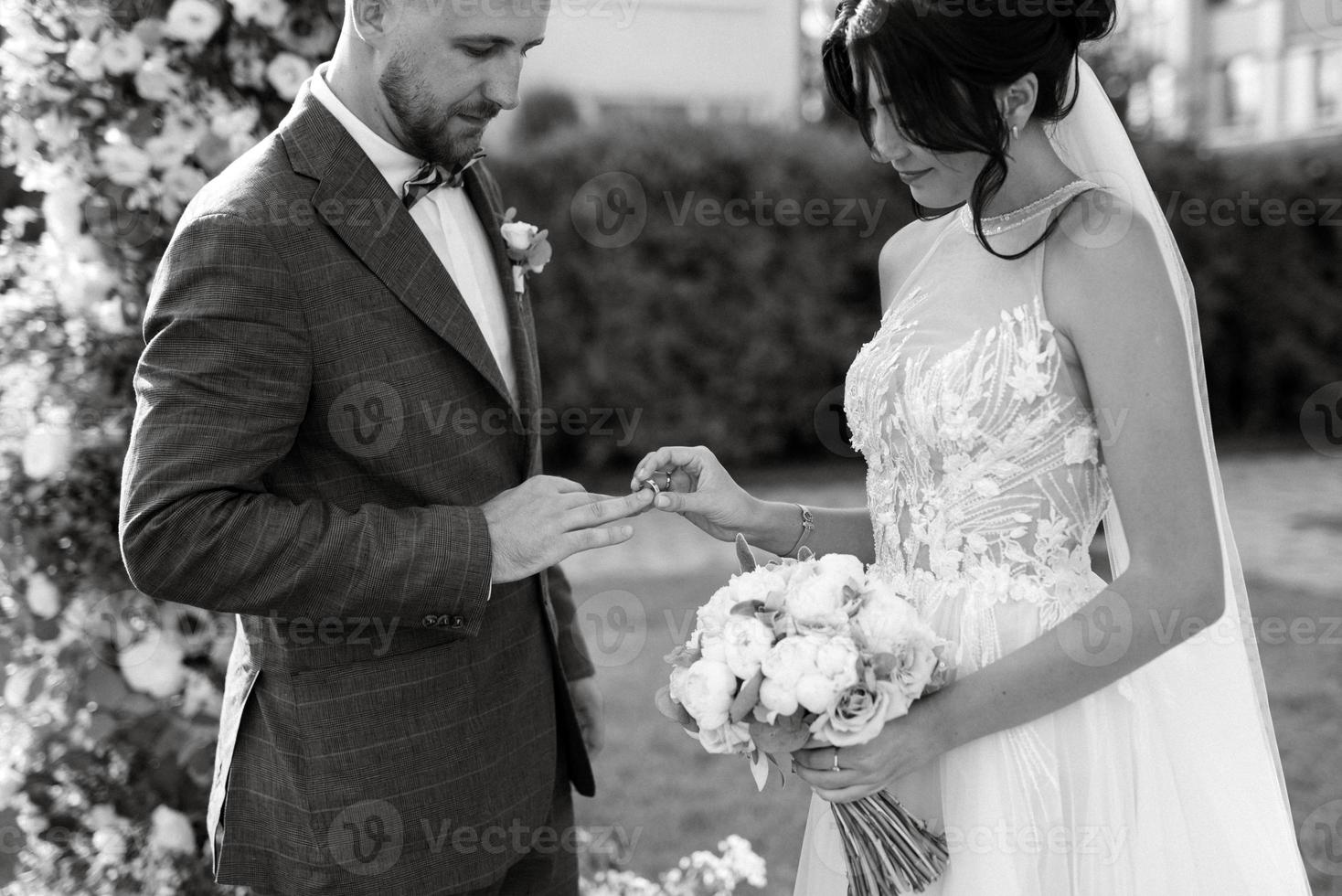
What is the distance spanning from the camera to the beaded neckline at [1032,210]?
2098 mm

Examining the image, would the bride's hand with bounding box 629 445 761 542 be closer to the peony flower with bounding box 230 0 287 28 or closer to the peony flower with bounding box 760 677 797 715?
the peony flower with bounding box 760 677 797 715

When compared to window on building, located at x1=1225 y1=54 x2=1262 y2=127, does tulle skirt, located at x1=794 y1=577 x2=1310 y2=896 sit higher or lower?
higher

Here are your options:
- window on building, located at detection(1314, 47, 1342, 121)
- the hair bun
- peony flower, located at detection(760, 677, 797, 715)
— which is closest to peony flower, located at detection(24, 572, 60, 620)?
peony flower, located at detection(760, 677, 797, 715)

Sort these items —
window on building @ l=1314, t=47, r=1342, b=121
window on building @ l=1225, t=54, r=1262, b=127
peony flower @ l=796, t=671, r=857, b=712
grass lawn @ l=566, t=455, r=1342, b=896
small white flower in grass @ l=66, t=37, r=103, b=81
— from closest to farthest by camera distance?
1. peony flower @ l=796, t=671, r=857, b=712
2. small white flower in grass @ l=66, t=37, r=103, b=81
3. grass lawn @ l=566, t=455, r=1342, b=896
4. window on building @ l=1314, t=47, r=1342, b=121
5. window on building @ l=1225, t=54, r=1262, b=127

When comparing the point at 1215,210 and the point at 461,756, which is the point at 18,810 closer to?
the point at 461,756

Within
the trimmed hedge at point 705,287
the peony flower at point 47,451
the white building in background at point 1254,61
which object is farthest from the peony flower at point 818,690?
the white building in background at point 1254,61

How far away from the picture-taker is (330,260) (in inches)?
86.3

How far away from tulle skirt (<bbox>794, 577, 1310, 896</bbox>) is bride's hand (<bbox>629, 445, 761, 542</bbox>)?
0.50 metres

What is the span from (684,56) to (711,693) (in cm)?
1506

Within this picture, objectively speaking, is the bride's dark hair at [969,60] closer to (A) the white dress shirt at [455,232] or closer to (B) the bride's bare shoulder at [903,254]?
(B) the bride's bare shoulder at [903,254]

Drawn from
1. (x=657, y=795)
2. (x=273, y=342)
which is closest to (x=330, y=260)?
(x=273, y=342)

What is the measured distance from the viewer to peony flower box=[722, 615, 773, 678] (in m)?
1.88

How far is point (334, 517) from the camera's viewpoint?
2121 mm

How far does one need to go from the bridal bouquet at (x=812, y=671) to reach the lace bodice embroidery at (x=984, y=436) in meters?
0.23
